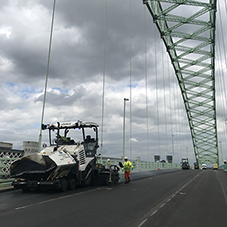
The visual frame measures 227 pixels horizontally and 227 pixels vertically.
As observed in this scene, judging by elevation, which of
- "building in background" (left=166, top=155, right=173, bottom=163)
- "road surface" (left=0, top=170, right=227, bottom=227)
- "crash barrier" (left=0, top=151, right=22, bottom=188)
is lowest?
"road surface" (left=0, top=170, right=227, bottom=227)

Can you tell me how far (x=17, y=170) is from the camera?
9.10 metres

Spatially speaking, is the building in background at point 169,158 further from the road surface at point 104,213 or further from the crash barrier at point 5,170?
the road surface at point 104,213

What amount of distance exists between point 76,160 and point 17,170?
2353 mm

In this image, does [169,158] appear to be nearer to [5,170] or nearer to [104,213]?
[5,170]

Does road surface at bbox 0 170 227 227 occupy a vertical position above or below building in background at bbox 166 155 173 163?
below

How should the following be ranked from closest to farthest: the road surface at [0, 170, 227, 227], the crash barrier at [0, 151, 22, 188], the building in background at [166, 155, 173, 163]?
the road surface at [0, 170, 227, 227] < the crash barrier at [0, 151, 22, 188] < the building in background at [166, 155, 173, 163]

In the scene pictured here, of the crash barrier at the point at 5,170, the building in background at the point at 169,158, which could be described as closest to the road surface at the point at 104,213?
the crash barrier at the point at 5,170

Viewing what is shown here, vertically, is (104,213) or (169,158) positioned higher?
(169,158)

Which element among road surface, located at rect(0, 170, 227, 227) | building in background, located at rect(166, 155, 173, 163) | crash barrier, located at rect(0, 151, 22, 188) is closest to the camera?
road surface, located at rect(0, 170, 227, 227)

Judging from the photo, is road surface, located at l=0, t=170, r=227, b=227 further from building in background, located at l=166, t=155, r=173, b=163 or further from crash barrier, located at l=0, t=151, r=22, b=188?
building in background, located at l=166, t=155, r=173, b=163

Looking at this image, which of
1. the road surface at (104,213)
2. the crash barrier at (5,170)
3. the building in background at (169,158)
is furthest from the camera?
the building in background at (169,158)

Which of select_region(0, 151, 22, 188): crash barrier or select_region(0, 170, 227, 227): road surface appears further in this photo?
select_region(0, 151, 22, 188): crash barrier

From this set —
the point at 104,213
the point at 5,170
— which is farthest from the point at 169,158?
the point at 104,213

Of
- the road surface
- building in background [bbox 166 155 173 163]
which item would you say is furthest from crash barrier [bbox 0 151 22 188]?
building in background [bbox 166 155 173 163]
